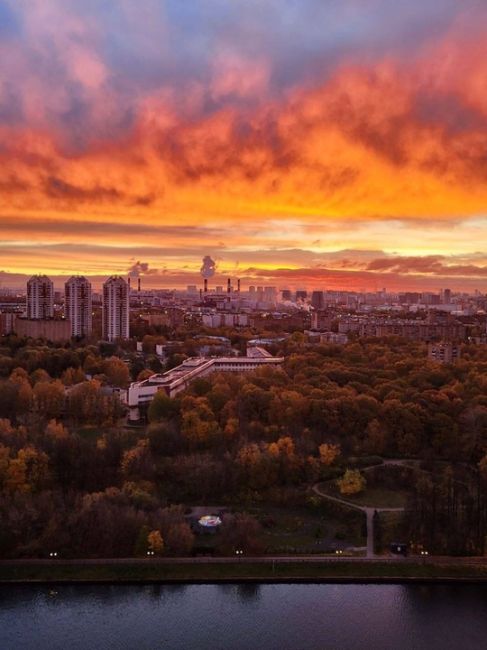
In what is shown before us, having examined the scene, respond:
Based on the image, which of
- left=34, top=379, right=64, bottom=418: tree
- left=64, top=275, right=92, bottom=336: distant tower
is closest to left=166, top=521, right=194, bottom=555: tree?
left=34, top=379, right=64, bottom=418: tree

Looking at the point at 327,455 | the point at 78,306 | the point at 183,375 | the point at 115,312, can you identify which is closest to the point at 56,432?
the point at 327,455

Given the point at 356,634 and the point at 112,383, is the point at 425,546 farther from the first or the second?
the point at 112,383

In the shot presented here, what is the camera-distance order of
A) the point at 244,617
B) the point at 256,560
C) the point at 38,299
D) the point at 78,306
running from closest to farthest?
the point at 244,617
the point at 256,560
the point at 78,306
the point at 38,299

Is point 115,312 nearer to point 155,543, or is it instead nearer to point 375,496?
point 375,496

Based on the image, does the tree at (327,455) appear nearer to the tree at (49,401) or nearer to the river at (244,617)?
the river at (244,617)

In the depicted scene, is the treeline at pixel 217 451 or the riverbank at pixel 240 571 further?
the treeline at pixel 217 451

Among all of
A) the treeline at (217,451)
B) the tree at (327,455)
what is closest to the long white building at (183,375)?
the treeline at (217,451)

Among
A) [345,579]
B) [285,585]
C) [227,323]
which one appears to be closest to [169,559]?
[285,585]
